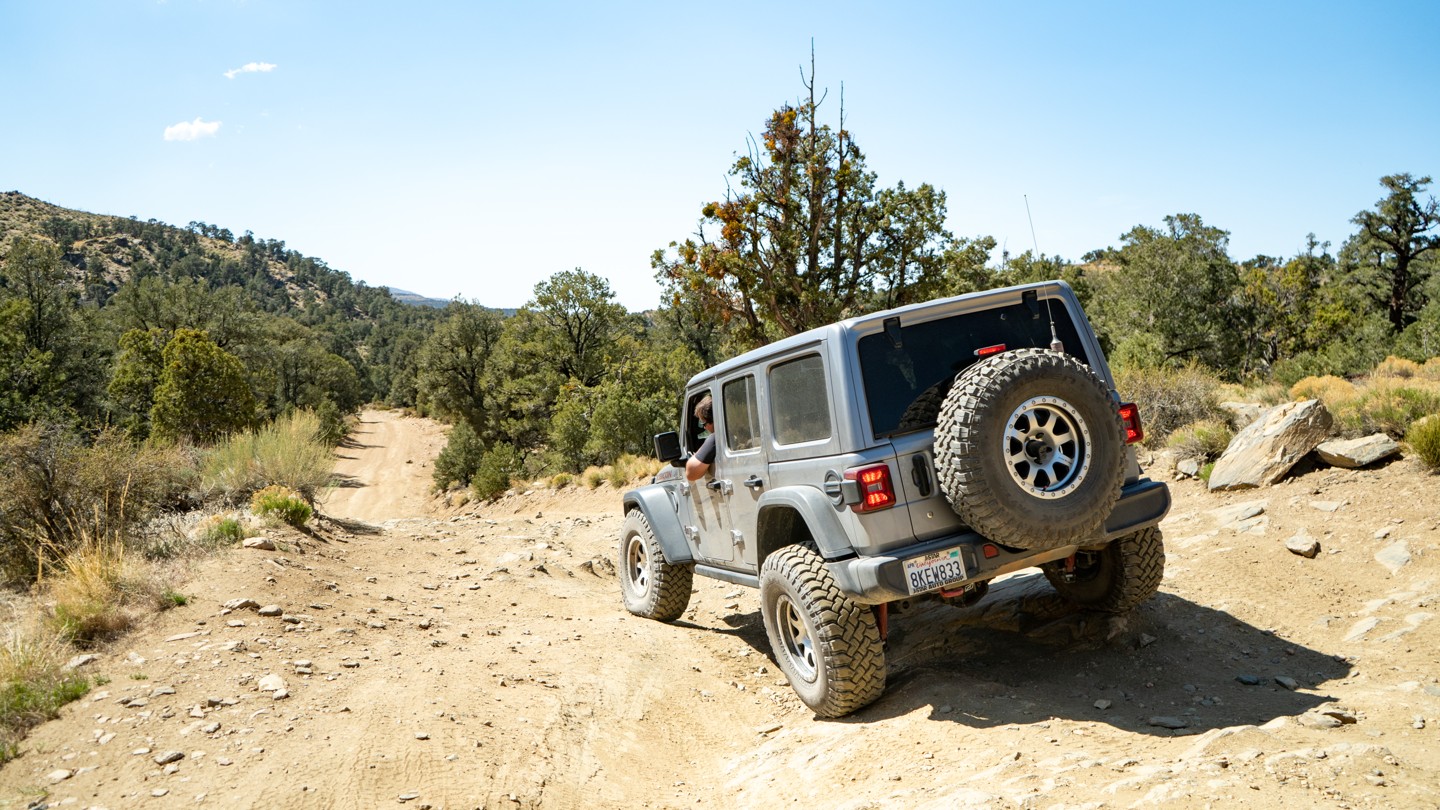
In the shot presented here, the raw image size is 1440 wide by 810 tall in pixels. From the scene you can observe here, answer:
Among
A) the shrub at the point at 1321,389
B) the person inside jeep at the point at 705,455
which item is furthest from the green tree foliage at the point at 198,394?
the shrub at the point at 1321,389

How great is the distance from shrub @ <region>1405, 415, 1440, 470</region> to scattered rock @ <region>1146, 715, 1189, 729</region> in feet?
16.4

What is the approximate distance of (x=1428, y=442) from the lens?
696cm

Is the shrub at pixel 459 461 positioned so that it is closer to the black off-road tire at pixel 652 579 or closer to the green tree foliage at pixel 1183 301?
the green tree foliage at pixel 1183 301

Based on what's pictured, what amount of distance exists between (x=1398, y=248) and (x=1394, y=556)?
1469 inches

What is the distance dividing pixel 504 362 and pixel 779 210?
2555 cm

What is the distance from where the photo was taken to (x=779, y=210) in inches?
714

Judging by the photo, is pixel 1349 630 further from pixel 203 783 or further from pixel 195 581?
pixel 195 581

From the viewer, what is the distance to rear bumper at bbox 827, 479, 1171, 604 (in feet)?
12.9

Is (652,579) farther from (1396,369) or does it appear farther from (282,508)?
(1396,369)

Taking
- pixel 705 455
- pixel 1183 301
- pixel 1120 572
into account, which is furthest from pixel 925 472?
pixel 1183 301

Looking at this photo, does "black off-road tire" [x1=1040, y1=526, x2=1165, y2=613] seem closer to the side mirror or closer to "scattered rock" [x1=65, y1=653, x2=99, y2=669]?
the side mirror

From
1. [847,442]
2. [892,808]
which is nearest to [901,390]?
[847,442]

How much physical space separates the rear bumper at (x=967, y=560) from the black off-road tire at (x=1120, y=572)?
1.64ft

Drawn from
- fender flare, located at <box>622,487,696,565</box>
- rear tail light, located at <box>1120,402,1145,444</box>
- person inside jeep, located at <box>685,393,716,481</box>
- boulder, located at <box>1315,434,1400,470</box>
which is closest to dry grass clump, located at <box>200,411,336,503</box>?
fender flare, located at <box>622,487,696,565</box>
